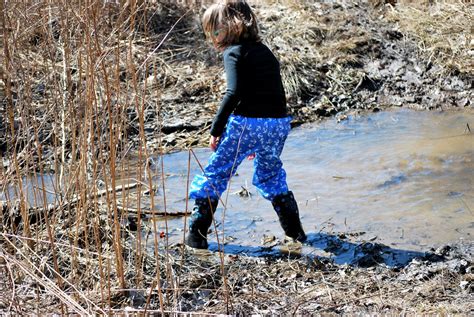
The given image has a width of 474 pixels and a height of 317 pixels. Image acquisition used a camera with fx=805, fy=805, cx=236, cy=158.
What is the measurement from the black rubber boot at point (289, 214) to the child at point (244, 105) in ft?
0.18

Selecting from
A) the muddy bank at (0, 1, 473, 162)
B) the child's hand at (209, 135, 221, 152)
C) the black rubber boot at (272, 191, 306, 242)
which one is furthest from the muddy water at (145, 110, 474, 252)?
the child's hand at (209, 135, 221, 152)

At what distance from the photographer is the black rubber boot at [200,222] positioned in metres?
4.71

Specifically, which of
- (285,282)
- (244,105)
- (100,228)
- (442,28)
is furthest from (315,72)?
(285,282)

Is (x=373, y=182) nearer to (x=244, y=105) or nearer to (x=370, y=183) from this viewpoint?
(x=370, y=183)

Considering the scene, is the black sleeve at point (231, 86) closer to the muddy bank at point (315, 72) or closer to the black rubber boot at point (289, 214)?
the black rubber boot at point (289, 214)

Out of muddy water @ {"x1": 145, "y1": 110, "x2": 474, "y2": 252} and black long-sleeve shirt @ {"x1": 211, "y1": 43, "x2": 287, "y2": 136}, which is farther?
muddy water @ {"x1": 145, "y1": 110, "x2": 474, "y2": 252}

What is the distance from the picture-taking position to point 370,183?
5.81m

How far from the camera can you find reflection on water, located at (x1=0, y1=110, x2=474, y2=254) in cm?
502

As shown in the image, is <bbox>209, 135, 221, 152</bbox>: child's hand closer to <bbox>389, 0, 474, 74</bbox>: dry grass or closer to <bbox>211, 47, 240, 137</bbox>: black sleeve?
<bbox>211, 47, 240, 137</bbox>: black sleeve

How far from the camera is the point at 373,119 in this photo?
7.41 m

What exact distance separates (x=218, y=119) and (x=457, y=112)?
357 cm

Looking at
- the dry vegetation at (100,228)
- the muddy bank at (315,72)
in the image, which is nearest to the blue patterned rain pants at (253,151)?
the dry vegetation at (100,228)

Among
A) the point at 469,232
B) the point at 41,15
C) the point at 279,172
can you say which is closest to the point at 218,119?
the point at 279,172

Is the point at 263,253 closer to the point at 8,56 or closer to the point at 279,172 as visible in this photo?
the point at 279,172
